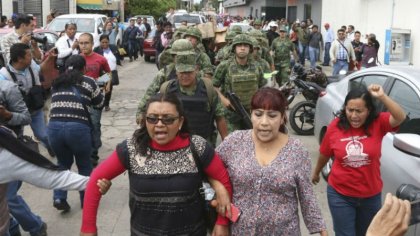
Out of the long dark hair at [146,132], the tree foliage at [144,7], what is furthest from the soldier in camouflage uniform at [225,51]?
the tree foliage at [144,7]

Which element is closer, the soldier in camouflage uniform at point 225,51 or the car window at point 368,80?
the car window at point 368,80

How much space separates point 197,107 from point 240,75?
4.35 ft

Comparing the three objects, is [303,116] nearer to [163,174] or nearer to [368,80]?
[368,80]

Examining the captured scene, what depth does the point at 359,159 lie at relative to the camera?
3.55 meters

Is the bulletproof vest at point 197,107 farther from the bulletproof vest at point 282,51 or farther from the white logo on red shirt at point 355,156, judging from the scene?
the bulletproof vest at point 282,51

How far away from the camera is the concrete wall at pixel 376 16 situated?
45.7 ft

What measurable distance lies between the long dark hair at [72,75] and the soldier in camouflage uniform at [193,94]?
1.00 meters

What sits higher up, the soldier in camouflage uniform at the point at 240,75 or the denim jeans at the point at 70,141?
the soldier in camouflage uniform at the point at 240,75

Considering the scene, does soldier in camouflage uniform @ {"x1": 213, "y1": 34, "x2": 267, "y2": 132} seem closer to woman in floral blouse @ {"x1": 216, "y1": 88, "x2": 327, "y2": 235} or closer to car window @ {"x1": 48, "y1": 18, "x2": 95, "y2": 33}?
woman in floral blouse @ {"x1": 216, "y1": 88, "x2": 327, "y2": 235}

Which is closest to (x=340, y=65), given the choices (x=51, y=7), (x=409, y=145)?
(x=409, y=145)

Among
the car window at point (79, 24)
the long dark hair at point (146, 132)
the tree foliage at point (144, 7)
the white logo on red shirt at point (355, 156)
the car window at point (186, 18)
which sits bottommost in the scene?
the white logo on red shirt at point (355, 156)

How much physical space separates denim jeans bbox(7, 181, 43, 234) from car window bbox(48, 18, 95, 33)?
12975mm

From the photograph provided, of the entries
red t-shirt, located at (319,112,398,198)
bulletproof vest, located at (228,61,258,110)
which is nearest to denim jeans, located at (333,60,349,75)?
bulletproof vest, located at (228,61,258,110)

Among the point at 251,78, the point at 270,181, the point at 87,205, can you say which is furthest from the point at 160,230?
the point at 251,78
